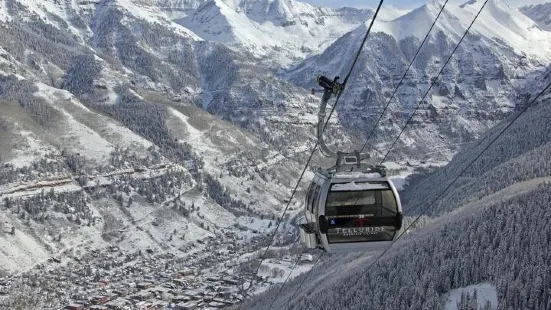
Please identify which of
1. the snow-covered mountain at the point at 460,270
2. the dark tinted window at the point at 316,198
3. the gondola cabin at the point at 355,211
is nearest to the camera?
the gondola cabin at the point at 355,211

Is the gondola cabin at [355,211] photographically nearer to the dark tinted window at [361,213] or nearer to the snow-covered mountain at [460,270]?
the dark tinted window at [361,213]

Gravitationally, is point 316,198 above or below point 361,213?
below

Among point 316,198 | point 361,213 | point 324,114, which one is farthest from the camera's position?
point 316,198

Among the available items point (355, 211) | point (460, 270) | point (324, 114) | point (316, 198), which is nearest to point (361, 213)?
point (355, 211)

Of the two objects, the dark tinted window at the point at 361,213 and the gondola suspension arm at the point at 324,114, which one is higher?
the gondola suspension arm at the point at 324,114

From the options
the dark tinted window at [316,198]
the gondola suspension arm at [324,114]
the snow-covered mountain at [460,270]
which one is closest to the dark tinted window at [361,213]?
the dark tinted window at [316,198]

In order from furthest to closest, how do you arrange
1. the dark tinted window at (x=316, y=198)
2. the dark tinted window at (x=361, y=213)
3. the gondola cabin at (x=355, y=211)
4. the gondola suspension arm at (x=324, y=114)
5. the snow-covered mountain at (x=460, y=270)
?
the snow-covered mountain at (x=460, y=270), the dark tinted window at (x=316, y=198), the dark tinted window at (x=361, y=213), the gondola cabin at (x=355, y=211), the gondola suspension arm at (x=324, y=114)

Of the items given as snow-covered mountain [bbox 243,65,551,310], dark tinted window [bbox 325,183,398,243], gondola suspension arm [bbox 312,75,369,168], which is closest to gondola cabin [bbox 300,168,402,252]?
dark tinted window [bbox 325,183,398,243]

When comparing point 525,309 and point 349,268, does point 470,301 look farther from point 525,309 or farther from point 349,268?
point 349,268

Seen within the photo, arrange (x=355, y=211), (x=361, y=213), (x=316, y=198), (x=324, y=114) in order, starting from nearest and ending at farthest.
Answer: (x=324, y=114) → (x=355, y=211) → (x=361, y=213) → (x=316, y=198)

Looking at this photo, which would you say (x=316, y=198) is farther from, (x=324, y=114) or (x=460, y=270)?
(x=460, y=270)
